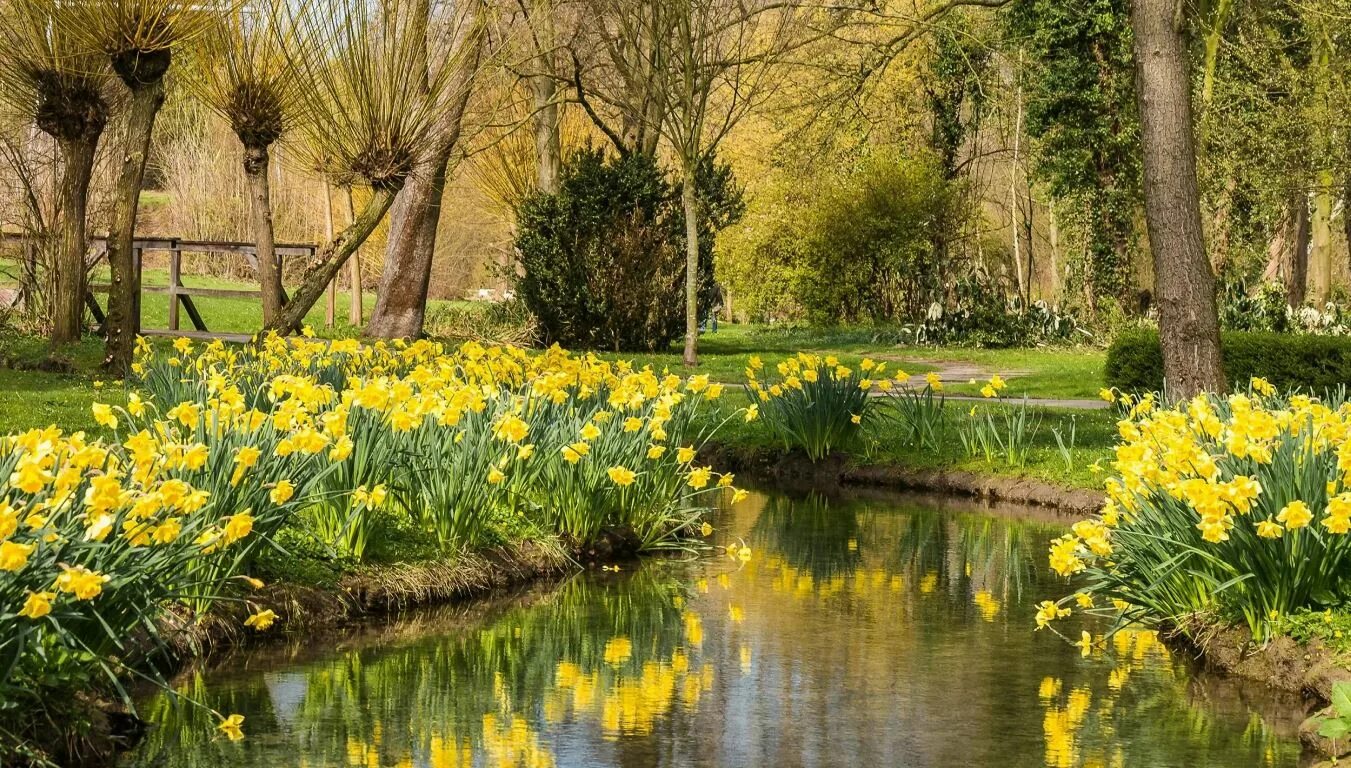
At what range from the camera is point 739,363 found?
23.2 meters

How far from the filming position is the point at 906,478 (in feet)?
43.1

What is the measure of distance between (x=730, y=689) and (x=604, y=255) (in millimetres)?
18820

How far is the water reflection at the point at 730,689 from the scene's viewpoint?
18.2ft

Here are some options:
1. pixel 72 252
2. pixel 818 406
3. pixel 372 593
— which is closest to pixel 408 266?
pixel 72 252

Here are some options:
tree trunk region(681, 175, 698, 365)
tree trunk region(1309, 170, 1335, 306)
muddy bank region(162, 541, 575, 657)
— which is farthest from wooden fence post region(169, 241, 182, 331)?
tree trunk region(1309, 170, 1335, 306)

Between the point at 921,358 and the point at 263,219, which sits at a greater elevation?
the point at 263,219

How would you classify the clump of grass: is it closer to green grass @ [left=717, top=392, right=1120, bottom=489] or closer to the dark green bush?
green grass @ [left=717, top=392, right=1120, bottom=489]

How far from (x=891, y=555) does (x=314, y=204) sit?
34974mm

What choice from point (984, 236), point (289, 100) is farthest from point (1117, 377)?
point (984, 236)

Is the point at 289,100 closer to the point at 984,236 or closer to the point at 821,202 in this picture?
the point at 821,202

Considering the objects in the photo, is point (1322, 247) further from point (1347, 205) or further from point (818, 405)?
point (818, 405)

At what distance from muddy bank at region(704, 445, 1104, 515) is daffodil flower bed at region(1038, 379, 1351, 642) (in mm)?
4272

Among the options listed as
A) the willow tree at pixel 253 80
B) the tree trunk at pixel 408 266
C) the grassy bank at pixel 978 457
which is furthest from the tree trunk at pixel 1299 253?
the willow tree at pixel 253 80

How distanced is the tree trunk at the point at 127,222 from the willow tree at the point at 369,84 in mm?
1418
